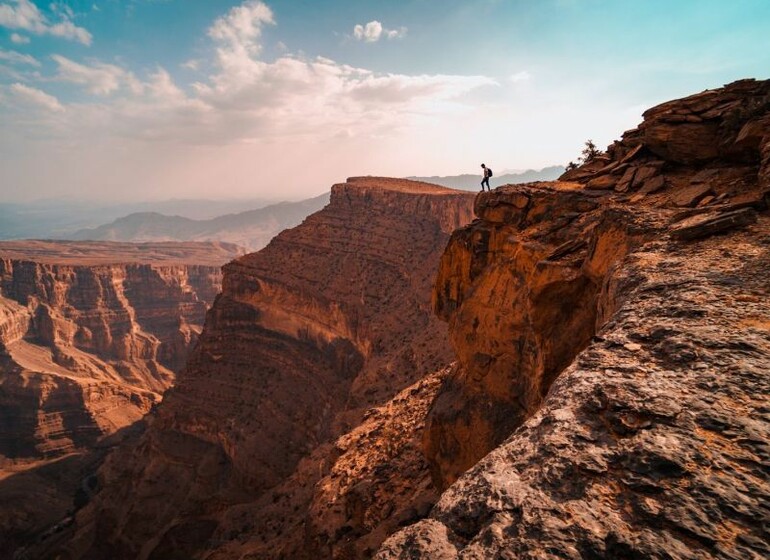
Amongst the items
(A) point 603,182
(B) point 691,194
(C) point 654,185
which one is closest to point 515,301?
(A) point 603,182

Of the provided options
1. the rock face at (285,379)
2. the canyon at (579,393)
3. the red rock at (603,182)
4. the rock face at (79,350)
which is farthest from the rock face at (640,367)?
the rock face at (79,350)

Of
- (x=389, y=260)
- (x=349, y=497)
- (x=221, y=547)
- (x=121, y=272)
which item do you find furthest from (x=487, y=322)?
(x=121, y=272)

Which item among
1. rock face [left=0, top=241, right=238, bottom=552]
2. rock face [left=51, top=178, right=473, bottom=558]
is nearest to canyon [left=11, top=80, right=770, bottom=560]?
rock face [left=51, top=178, right=473, bottom=558]

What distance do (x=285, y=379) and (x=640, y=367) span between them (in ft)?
150

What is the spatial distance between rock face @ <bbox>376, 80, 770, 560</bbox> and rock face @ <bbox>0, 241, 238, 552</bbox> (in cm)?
6570

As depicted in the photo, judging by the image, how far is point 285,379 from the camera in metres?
48.2

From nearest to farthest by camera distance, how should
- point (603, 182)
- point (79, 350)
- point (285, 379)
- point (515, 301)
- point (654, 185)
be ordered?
point (654, 185), point (515, 301), point (603, 182), point (285, 379), point (79, 350)

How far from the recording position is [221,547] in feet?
94.4

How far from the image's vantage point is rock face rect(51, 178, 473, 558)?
34562mm

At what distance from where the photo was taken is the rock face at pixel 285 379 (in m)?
34.6

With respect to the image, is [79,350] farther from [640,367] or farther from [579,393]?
[640,367]

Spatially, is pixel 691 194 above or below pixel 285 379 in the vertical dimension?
above

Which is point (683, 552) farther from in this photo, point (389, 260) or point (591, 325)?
point (389, 260)

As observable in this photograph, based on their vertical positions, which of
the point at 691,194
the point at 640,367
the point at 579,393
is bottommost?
the point at 579,393
